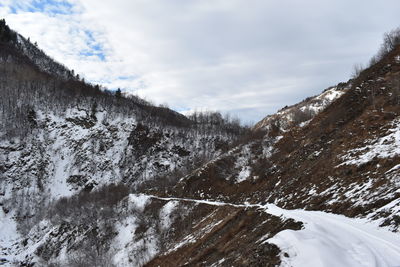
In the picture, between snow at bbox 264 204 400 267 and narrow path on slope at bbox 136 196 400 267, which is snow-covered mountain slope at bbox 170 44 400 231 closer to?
narrow path on slope at bbox 136 196 400 267

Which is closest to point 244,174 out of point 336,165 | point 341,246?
point 336,165

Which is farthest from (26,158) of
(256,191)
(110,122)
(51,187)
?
(256,191)

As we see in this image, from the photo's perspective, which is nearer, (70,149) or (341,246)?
(341,246)

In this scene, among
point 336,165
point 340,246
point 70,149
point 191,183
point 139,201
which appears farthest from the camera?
point 70,149

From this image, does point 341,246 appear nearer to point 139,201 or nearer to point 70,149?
point 139,201

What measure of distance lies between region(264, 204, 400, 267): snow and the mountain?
2.1 inches

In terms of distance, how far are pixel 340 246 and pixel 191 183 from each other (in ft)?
130

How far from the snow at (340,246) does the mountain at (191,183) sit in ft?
0.18

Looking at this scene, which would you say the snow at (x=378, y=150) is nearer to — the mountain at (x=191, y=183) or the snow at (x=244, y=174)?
the mountain at (x=191, y=183)

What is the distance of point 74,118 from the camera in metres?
88.4

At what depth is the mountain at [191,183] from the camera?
43.0ft

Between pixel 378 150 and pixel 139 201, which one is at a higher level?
pixel 378 150

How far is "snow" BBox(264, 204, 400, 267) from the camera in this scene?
8.46 m

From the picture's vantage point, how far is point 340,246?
32.1ft
